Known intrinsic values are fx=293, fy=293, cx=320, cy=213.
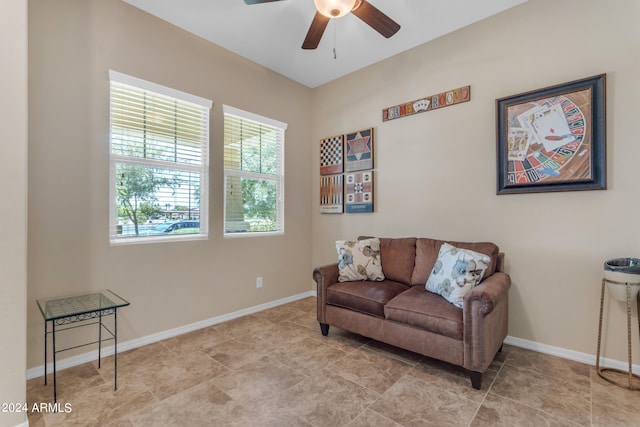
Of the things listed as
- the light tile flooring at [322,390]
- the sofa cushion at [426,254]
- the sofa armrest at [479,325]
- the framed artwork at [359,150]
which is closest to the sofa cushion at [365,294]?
the sofa cushion at [426,254]

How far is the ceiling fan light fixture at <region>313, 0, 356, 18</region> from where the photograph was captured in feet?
6.28

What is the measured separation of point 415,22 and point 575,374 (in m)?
3.23

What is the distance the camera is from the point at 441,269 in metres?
2.39

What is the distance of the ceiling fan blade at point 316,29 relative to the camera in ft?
7.11

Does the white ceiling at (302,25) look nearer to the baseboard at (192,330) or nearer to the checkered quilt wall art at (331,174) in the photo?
the checkered quilt wall art at (331,174)

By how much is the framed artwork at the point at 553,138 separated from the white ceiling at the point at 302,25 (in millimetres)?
936

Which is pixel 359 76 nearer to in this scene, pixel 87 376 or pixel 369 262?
pixel 369 262

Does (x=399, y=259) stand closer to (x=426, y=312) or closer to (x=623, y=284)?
(x=426, y=312)

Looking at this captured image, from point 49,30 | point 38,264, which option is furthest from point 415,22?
point 38,264

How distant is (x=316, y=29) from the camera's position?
2.28 m

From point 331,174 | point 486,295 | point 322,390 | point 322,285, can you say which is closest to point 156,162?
point 322,285

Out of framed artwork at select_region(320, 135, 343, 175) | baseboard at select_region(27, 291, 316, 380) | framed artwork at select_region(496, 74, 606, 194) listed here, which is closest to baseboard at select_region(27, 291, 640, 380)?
baseboard at select_region(27, 291, 316, 380)

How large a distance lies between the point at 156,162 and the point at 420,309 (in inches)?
104

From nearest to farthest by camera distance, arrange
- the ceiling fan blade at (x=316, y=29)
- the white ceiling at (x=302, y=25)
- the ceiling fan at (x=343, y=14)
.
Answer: the ceiling fan at (x=343, y=14) → the ceiling fan blade at (x=316, y=29) → the white ceiling at (x=302, y=25)
